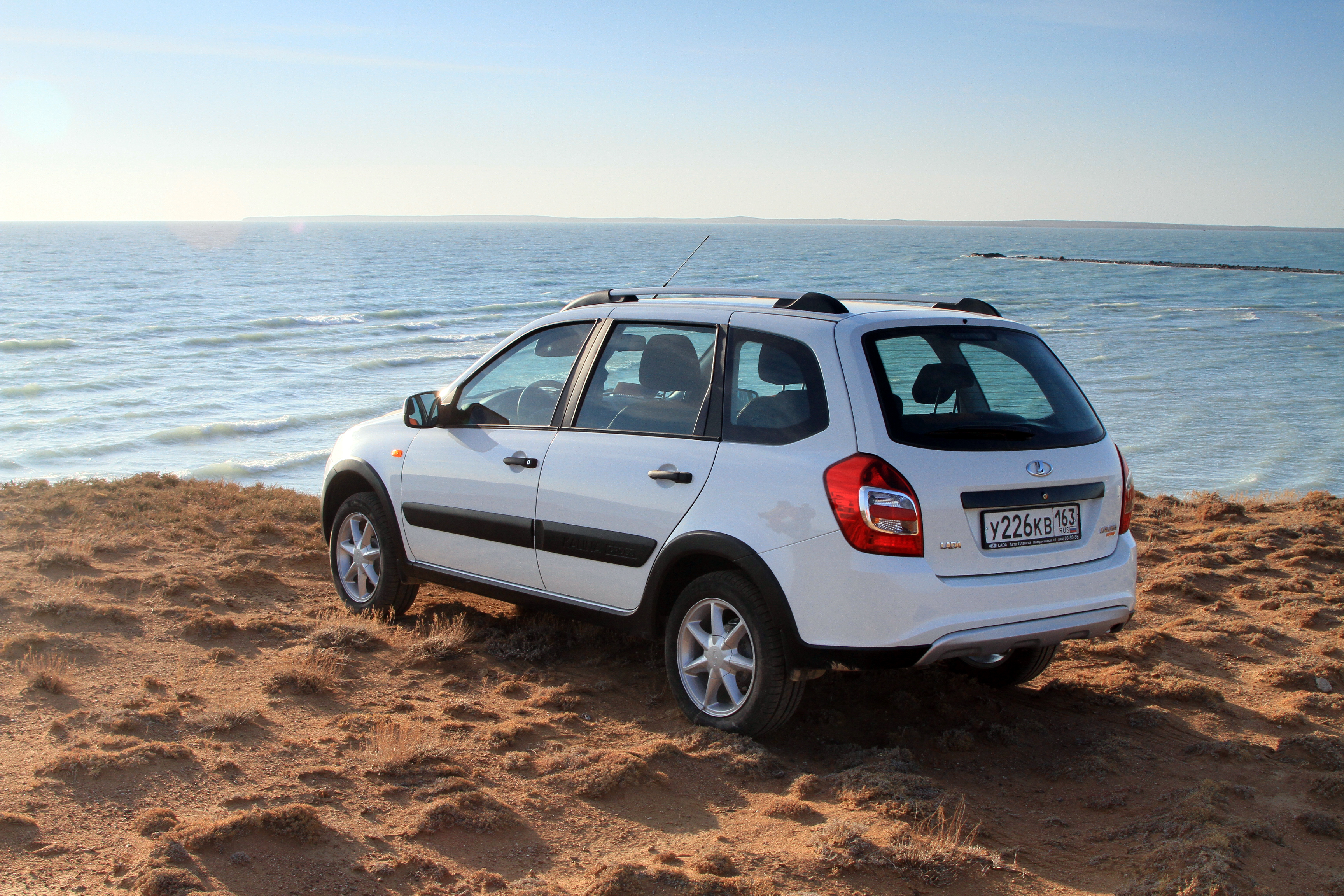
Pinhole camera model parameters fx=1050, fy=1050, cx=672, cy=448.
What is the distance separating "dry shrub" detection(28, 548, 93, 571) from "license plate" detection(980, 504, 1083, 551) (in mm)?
5500

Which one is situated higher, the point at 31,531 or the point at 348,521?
the point at 348,521

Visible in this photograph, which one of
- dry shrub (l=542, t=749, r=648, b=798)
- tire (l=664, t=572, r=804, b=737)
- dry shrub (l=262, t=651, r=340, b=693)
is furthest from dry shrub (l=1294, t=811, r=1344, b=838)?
dry shrub (l=262, t=651, r=340, b=693)

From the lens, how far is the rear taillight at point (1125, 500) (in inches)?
165

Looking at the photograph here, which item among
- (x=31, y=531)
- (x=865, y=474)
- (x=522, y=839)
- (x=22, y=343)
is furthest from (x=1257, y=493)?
(x=22, y=343)

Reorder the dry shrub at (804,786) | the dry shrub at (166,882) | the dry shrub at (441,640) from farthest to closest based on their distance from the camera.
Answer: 1. the dry shrub at (441,640)
2. the dry shrub at (804,786)
3. the dry shrub at (166,882)

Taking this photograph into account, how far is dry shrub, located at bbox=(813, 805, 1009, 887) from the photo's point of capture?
3.16 meters

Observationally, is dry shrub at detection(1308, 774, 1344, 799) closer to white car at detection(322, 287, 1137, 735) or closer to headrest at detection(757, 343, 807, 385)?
white car at detection(322, 287, 1137, 735)

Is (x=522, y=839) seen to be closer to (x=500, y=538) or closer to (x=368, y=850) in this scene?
(x=368, y=850)

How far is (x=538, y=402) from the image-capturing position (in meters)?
4.96

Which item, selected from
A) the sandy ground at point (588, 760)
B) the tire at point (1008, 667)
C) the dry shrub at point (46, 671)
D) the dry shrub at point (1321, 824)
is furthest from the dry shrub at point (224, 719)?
the dry shrub at point (1321, 824)

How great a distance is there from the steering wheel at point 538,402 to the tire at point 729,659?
3.85 feet

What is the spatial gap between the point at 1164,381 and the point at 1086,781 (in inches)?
758

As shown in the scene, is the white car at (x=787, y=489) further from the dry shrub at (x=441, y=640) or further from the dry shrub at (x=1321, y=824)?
the dry shrub at (x=1321, y=824)

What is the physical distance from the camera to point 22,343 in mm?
25859
